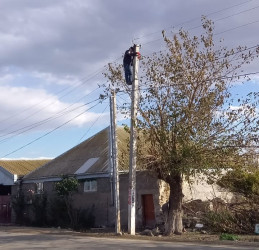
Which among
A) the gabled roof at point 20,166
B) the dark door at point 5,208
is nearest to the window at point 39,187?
the dark door at point 5,208

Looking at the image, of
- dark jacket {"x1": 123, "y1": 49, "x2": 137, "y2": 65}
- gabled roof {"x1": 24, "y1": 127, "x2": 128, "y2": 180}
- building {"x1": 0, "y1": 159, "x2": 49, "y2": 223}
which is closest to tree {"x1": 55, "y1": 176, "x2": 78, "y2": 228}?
gabled roof {"x1": 24, "y1": 127, "x2": 128, "y2": 180}

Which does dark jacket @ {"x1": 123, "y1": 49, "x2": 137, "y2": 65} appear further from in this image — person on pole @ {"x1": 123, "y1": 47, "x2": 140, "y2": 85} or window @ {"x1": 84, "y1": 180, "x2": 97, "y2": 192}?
window @ {"x1": 84, "y1": 180, "x2": 97, "y2": 192}

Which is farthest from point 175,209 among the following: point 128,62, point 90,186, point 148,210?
point 90,186

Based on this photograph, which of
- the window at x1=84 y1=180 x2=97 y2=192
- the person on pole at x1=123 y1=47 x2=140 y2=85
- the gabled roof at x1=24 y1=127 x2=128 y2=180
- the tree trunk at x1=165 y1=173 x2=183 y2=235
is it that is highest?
the person on pole at x1=123 y1=47 x2=140 y2=85

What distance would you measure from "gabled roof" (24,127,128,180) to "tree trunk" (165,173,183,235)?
7.09 meters

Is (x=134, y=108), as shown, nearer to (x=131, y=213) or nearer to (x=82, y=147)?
(x=131, y=213)

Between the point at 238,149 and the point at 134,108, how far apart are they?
4.98 m

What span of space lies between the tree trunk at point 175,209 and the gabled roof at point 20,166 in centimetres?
1797

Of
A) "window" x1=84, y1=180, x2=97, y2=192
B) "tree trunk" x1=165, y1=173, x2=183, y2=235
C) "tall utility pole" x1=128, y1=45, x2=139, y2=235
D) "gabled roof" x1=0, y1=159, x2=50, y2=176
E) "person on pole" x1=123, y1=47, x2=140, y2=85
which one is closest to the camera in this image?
"tall utility pole" x1=128, y1=45, x2=139, y2=235

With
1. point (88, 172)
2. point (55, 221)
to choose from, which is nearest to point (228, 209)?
point (88, 172)

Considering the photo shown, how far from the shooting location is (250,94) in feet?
65.8

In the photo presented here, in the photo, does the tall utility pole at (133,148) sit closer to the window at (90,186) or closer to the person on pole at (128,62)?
the person on pole at (128,62)

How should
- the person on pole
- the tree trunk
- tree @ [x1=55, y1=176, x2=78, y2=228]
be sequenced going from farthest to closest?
tree @ [x1=55, y1=176, x2=78, y2=228] → the person on pole → the tree trunk

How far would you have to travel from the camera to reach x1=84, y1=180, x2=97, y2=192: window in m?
30.4
